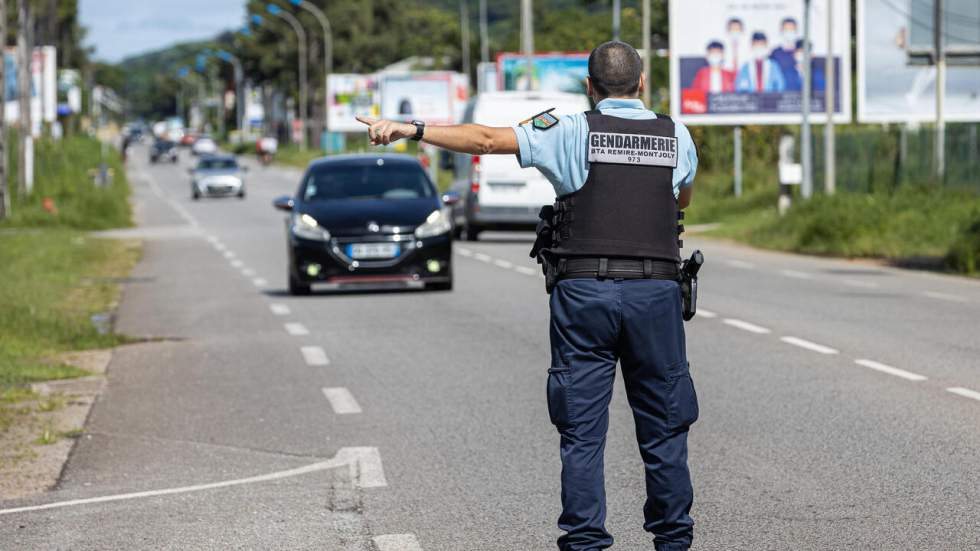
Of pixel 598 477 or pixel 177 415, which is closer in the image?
pixel 598 477

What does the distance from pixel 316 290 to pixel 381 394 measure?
10.2m

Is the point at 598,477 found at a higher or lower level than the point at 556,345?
lower

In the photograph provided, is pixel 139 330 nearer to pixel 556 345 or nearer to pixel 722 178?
pixel 556 345

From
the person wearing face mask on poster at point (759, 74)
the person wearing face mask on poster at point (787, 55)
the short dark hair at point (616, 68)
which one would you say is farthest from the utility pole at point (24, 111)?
the short dark hair at point (616, 68)

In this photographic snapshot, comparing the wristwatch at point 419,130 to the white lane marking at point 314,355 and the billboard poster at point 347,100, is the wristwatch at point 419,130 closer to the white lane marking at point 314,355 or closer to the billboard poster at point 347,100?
the white lane marking at point 314,355

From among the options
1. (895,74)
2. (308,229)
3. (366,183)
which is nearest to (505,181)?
(366,183)

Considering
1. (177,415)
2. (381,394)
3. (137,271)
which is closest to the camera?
(177,415)

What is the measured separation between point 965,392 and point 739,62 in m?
32.5

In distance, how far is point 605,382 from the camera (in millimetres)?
5410

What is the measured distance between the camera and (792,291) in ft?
64.5

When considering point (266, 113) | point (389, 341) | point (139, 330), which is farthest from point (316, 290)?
point (266, 113)

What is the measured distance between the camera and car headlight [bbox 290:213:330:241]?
62.5 feet

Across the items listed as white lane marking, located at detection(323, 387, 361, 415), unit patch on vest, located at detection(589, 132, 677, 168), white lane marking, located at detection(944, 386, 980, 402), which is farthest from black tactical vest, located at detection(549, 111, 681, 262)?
white lane marking, located at detection(944, 386, 980, 402)

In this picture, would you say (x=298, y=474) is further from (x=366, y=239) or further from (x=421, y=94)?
(x=421, y=94)
